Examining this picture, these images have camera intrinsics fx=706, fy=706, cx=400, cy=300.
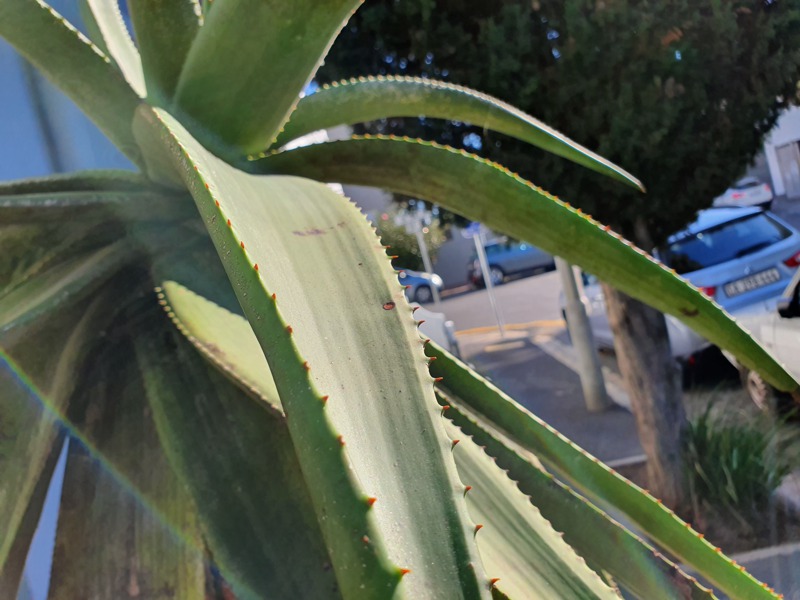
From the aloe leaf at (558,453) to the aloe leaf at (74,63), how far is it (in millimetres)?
544

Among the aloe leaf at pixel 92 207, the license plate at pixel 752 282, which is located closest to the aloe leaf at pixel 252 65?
the aloe leaf at pixel 92 207

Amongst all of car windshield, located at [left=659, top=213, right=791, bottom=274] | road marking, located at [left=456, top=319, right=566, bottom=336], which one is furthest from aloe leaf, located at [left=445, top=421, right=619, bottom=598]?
road marking, located at [left=456, top=319, right=566, bottom=336]

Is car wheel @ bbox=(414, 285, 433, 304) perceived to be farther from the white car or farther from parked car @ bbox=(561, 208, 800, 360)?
the white car

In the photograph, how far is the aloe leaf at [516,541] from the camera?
81 centimetres

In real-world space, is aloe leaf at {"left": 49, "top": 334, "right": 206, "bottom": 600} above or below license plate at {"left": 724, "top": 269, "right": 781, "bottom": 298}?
above

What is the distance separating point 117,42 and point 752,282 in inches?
259

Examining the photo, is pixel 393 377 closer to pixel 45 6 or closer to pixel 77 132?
pixel 45 6

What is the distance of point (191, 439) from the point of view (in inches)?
31.5

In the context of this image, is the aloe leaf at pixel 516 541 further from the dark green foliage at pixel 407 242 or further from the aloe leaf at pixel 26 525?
the dark green foliage at pixel 407 242

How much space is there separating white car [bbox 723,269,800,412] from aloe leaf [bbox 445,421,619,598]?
4.49m

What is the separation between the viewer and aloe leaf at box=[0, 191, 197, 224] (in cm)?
86

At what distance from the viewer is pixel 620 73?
10.4ft

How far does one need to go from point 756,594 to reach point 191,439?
738 millimetres

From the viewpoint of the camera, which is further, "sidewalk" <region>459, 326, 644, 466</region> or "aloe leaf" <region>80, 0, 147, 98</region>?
"sidewalk" <region>459, 326, 644, 466</region>
